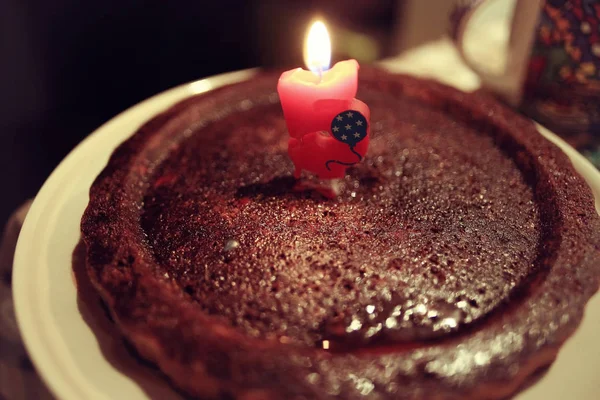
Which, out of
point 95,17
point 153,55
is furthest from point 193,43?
point 95,17

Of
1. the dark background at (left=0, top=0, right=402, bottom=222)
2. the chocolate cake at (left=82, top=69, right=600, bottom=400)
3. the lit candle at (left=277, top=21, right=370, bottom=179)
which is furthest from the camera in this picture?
the dark background at (left=0, top=0, right=402, bottom=222)

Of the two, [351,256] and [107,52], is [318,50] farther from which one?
[107,52]

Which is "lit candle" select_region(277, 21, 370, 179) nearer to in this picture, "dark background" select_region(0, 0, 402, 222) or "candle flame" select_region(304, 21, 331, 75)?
"candle flame" select_region(304, 21, 331, 75)

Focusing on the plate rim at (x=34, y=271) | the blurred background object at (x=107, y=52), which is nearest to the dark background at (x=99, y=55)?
the blurred background object at (x=107, y=52)

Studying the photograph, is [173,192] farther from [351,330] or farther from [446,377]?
[446,377]

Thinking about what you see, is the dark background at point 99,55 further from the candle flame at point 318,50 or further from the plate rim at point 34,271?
the candle flame at point 318,50

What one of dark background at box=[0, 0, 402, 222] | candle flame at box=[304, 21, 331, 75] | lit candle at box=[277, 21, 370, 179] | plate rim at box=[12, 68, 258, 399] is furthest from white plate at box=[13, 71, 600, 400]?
dark background at box=[0, 0, 402, 222]

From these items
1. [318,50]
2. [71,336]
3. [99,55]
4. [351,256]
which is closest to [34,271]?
[71,336]
